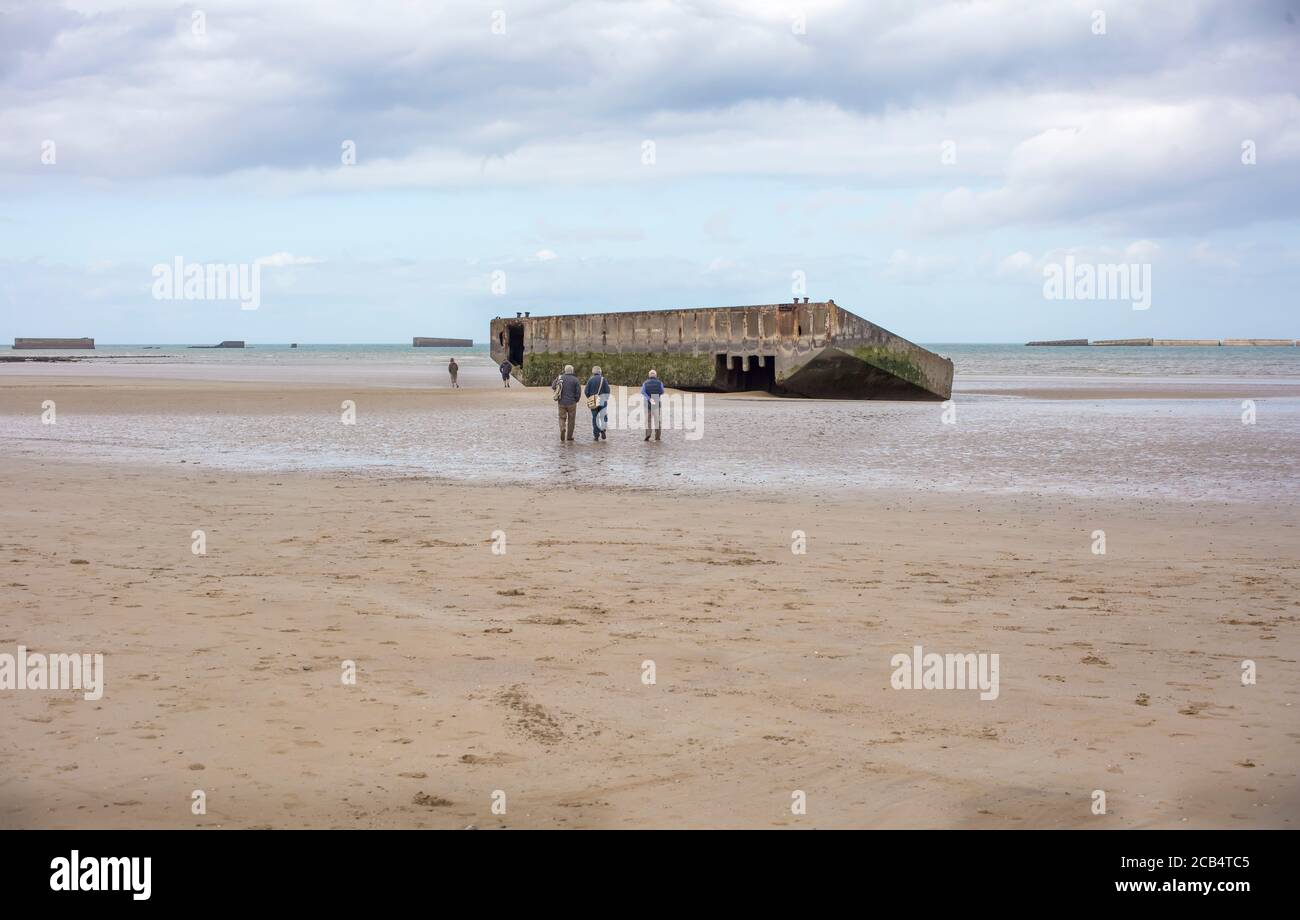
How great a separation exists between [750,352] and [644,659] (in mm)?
32465

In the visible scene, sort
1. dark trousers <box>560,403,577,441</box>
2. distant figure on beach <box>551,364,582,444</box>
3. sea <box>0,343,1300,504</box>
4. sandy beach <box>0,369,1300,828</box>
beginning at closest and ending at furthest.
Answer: sandy beach <box>0,369,1300,828</box> < sea <box>0,343,1300,504</box> < distant figure on beach <box>551,364,582,444</box> < dark trousers <box>560,403,577,441</box>

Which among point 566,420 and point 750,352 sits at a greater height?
point 750,352

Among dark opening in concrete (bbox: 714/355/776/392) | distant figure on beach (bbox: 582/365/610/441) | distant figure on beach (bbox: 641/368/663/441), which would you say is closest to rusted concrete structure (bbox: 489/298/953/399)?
dark opening in concrete (bbox: 714/355/776/392)

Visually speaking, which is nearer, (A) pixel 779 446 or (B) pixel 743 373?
(A) pixel 779 446

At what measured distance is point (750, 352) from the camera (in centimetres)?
3909

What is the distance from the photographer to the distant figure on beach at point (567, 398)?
2119 cm

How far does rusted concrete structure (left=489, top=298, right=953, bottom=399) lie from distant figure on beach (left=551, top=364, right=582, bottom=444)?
1607 centimetres

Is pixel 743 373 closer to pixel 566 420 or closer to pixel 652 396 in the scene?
pixel 652 396

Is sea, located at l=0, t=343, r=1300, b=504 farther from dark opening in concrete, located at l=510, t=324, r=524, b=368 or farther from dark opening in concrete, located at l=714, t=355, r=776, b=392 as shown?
dark opening in concrete, located at l=510, t=324, r=524, b=368

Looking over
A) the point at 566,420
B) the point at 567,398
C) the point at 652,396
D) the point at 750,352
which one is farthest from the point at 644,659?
the point at 750,352

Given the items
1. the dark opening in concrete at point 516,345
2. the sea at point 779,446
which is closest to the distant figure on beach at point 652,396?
the sea at point 779,446

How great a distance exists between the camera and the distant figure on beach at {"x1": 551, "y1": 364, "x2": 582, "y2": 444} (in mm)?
21192

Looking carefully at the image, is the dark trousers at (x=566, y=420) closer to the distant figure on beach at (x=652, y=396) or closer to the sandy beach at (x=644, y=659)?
the distant figure on beach at (x=652, y=396)
